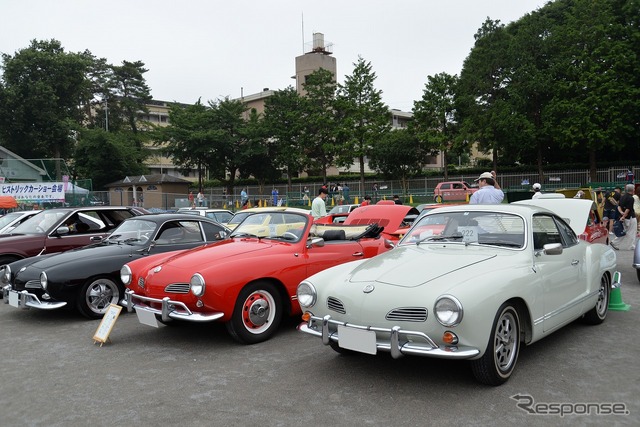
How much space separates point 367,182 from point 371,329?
43891 mm

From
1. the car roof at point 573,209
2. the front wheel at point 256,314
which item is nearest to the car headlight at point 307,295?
the front wheel at point 256,314

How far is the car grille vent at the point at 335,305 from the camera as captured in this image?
4342 millimetres

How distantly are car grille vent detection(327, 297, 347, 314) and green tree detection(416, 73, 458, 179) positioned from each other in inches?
1411

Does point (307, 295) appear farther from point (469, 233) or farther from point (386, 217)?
point (386, 217)

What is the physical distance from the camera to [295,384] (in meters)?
4.39

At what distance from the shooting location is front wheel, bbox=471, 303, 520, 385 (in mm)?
3979

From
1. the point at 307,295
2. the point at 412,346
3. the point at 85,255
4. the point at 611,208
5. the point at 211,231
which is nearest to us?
the point at 412,346

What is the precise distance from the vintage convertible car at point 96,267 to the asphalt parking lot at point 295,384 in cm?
87

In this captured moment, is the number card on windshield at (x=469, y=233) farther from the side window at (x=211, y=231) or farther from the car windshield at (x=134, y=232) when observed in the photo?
the car windshield at (x=134, y=232)

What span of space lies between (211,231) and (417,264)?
4.61 m

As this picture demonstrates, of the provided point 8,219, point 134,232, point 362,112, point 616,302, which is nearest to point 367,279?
point 616,302

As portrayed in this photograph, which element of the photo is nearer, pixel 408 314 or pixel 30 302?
pixel 408 314

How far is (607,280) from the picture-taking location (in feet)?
20.3

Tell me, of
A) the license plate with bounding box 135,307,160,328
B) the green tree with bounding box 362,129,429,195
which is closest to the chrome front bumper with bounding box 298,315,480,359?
the license plate with bounding box 135,307,160,328
